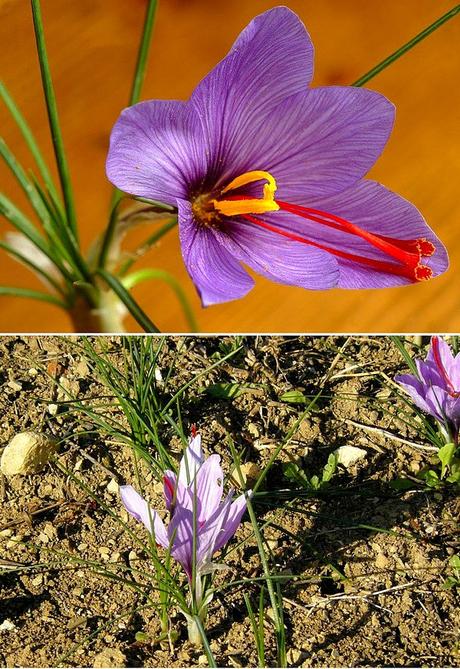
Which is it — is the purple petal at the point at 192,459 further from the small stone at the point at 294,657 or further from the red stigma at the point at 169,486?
the small stone at the point at 294,657

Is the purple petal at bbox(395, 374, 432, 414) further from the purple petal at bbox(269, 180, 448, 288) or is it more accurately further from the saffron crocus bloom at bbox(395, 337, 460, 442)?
the purple petal at bbox(269, 180, 448, 288)

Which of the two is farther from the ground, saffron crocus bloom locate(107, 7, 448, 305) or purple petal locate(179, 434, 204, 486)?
saffron crocus bloom locate(107, 7, 448, 305)

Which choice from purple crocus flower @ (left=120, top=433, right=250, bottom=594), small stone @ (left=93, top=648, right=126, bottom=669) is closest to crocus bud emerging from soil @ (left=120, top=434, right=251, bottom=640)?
purple crocus flower @ (left=120, top=433, right=250, bottom=594)

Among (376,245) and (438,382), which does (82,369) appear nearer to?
(438,382)

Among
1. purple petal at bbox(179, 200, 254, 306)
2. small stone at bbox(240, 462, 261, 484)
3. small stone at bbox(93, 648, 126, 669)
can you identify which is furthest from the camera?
small stone at bbox(240, 462, 261, 484)

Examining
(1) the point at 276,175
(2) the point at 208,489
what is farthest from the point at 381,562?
(1) the point at 276,175

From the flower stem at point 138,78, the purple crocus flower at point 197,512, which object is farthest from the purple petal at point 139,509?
the flower stem at point 138,78

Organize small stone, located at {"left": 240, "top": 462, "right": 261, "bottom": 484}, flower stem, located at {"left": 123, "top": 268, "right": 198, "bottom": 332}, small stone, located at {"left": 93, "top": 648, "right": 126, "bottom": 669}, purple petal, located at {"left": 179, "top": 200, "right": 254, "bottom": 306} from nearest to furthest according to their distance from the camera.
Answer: purple petal, located at {"left": 179, "top": 200, "right": 254, "bottom": 306} → flower stem, located at {"left": 123, "top": 268, "right": 198, "bottom": 332} → small stone, located at {"left": 93, "top": 648, "right": 126, "bottom": 669} → small stone, located at {"left": 240, "top": 462, "right": 261, "bottom": 484}

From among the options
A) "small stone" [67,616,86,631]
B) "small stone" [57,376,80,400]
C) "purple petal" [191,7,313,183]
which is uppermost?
"small stone" [57,376,80,400]
